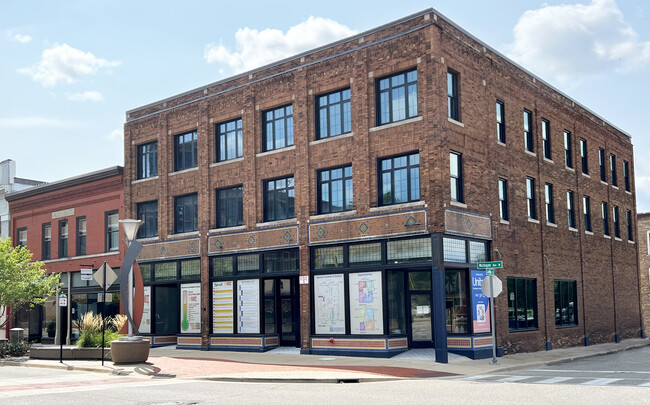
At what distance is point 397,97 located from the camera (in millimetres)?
25094

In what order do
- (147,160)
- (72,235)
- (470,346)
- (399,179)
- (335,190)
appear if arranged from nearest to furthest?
(470,346) < (399,179) < (335,190) < (147,160) < (72,235)

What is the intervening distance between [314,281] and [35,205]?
2096cm

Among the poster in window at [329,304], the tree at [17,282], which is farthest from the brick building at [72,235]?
the poster in window at [329,304]

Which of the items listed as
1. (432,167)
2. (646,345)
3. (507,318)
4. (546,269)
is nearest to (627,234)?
(646,345)

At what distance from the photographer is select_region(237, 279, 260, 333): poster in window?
93.4 feet

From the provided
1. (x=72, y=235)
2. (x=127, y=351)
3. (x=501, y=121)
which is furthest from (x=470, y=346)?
(x=72, y=235)

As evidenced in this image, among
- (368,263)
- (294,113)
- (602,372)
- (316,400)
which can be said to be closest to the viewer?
(316,400)

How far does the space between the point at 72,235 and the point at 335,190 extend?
57.3 ft

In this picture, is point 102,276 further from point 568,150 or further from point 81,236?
point 568,150

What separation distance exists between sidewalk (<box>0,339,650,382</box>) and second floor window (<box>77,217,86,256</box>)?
11.2 metres

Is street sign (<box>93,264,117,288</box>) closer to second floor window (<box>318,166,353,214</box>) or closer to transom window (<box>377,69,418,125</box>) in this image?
second floor window (<box>318,166,353,214</box>)

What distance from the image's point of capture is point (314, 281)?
86.8 ft

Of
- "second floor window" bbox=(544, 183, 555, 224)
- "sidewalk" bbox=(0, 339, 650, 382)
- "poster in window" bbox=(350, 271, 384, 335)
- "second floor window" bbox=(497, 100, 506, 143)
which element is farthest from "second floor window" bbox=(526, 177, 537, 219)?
"poster in window" bbox=(350, 271, 384, 335)

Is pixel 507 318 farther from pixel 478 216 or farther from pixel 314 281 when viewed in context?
pixel 314 281
